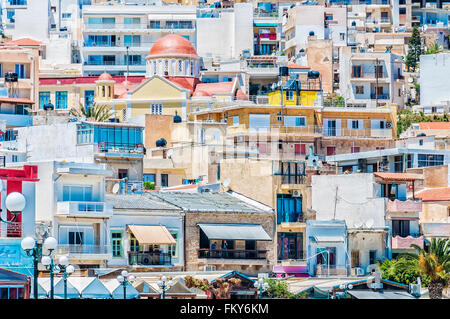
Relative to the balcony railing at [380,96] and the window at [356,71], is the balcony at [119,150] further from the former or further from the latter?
the balcony railing at [380,96]

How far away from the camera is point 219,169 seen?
60.8 m

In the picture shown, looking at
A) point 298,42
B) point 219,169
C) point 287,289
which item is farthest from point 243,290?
point 298,42

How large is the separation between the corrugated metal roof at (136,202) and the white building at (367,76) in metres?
49.8

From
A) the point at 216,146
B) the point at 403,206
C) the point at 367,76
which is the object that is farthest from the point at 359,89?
the point at 403,206

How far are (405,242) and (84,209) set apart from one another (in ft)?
56.8

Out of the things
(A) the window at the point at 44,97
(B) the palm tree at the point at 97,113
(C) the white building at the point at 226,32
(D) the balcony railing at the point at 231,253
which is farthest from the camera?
(C) the white building at the point at 226,32

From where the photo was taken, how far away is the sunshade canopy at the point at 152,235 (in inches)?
1816

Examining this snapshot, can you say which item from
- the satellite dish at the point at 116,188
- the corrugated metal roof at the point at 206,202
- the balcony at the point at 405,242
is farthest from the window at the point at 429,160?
the satellite dish at the point at 116,188

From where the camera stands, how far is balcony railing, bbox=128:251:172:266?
46.8 m

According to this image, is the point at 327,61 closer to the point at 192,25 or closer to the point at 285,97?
the point at 192,25

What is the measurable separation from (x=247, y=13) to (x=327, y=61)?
46.7 ft

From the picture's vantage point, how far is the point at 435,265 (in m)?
49.4

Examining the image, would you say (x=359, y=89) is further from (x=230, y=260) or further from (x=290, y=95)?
(x=230, y=260)
